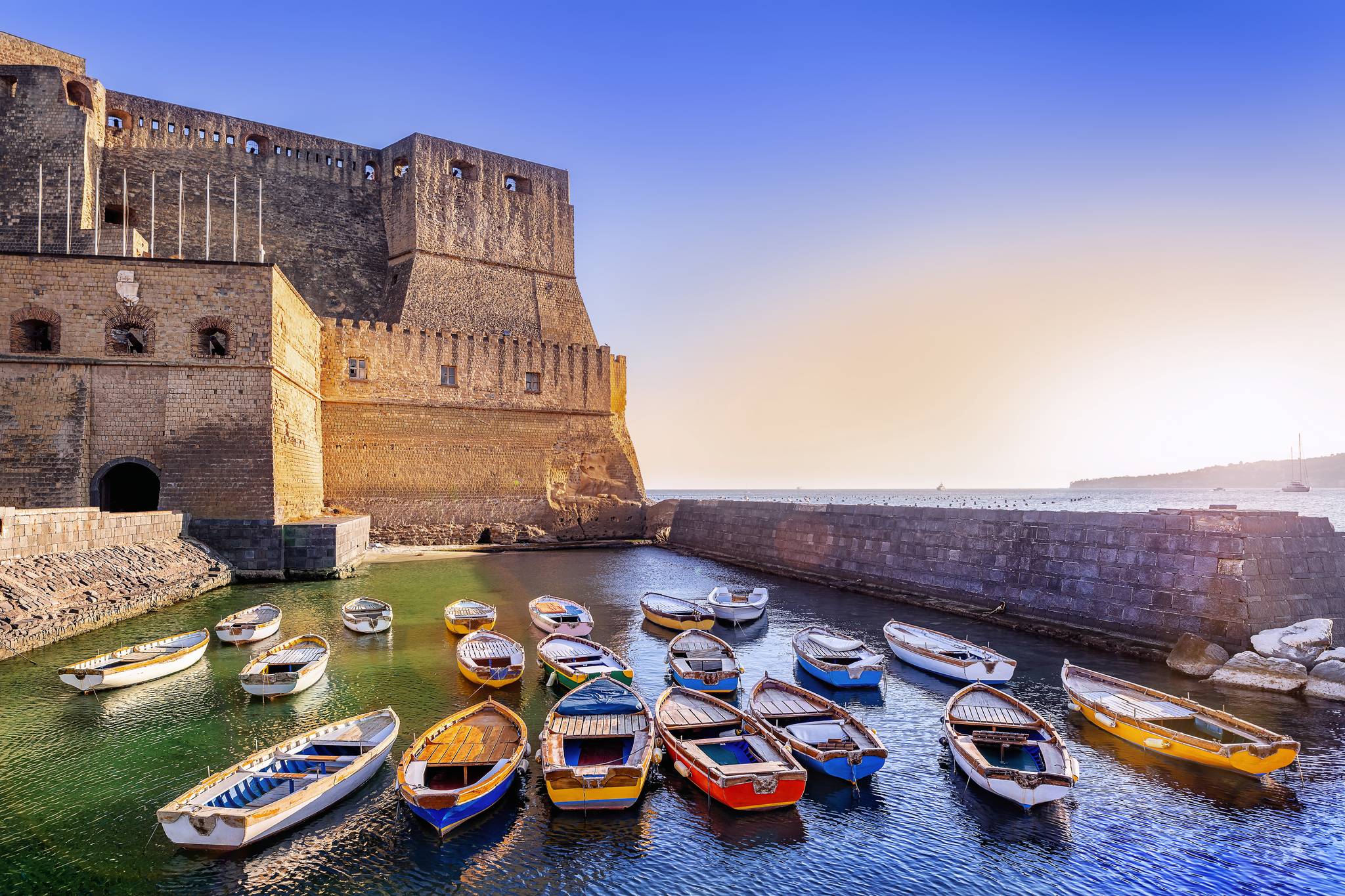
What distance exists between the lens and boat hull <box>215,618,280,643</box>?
13.2 metres

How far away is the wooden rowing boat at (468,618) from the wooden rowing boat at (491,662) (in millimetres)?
1951

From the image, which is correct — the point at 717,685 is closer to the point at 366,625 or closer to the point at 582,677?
the point at 582,677

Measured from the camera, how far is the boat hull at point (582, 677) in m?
10.5

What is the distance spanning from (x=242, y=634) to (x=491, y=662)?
565 cm

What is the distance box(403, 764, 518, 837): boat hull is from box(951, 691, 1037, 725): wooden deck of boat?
552cm

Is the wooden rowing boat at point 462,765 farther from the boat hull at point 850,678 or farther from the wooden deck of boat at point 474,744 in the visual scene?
the boat hull at point 850,678

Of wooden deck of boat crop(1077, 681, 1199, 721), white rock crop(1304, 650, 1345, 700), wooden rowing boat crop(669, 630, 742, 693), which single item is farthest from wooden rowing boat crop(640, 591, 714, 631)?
white rock crop(1304, 650, 1345, 700)

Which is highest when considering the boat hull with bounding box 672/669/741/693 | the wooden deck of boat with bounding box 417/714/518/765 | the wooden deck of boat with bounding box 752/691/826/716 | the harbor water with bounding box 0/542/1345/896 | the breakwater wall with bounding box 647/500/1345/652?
the breakwater wall with bounding box 647/500/1345/652

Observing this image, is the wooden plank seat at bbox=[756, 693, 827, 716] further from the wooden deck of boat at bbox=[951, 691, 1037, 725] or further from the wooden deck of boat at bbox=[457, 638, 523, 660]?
the wooden deck of boat at bbox=[457, 638, 523, 660]

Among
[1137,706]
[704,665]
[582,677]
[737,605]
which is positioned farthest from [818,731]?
[737,605]

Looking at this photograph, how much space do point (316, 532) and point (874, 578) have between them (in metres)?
15.6

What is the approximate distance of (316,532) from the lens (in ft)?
66.5

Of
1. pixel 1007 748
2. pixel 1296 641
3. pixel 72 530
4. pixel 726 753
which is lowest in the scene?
pixel 1007 748

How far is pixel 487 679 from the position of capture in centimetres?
1070
